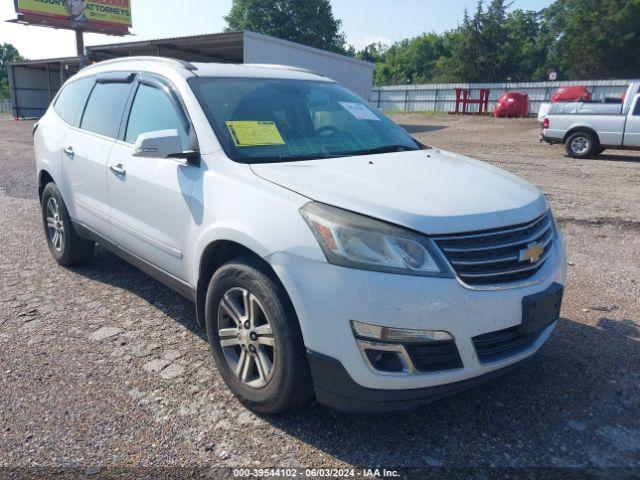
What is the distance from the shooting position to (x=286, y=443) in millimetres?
2445

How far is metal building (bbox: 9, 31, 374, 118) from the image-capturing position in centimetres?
2111

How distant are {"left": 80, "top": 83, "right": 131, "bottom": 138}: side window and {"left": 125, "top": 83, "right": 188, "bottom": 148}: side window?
0.68ft

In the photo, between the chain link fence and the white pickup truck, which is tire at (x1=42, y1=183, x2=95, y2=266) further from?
the chain link fence

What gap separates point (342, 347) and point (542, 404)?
1299 mm

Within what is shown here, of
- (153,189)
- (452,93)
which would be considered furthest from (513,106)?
(153,189)

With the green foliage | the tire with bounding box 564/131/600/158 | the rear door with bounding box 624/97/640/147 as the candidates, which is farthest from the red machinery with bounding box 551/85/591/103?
the green foliage

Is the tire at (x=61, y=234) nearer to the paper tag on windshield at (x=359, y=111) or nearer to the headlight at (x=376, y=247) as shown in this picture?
the paper tag on windshield at (x=359, y=111)

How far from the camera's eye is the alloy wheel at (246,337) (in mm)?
2516

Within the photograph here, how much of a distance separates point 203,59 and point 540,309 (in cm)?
3009

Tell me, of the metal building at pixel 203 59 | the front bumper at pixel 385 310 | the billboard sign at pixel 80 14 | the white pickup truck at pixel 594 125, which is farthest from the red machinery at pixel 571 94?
the billboard sign at pixel 80 14

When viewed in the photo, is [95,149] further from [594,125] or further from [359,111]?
[594,125]

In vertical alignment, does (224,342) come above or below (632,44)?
below

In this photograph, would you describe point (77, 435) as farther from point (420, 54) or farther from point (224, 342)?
point (420, 54)

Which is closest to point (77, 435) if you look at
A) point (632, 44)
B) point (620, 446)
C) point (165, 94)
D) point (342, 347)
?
point (342, 347)
